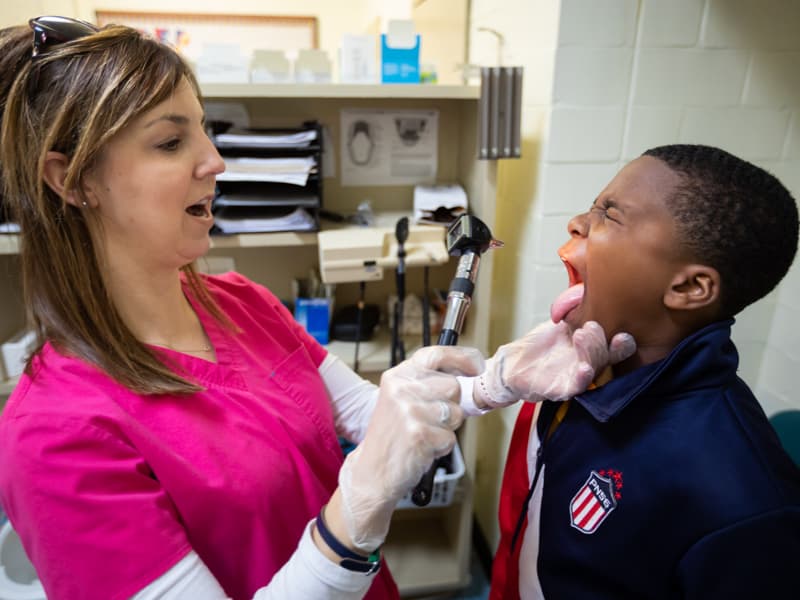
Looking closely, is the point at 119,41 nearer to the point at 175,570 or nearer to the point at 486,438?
the point at 175,570

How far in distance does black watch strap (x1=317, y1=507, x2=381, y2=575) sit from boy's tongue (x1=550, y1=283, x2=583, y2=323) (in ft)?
1.53

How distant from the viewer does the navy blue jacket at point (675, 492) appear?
23.5 inches

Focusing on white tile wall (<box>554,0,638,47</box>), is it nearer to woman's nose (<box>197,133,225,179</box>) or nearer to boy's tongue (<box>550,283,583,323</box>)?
boy's tongue (<box>550,283,583,323</box>)

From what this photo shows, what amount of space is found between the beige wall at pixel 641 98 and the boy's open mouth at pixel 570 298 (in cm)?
53

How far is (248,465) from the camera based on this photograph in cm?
80

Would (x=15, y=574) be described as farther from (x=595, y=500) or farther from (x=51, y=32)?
(x=595, y=500)

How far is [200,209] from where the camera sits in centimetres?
89

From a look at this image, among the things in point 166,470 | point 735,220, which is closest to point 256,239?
point 166,470

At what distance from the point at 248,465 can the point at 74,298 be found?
37 cm

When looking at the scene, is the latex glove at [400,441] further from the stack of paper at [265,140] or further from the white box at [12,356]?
the white box at [12,356]

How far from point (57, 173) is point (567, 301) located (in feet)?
2.62

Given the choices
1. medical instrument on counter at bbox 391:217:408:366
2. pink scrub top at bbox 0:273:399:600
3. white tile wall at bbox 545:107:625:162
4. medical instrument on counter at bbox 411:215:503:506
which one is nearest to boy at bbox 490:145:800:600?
medical instrument on counter at bbox 411:215:503:506

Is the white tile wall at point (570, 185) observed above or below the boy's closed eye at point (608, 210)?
below

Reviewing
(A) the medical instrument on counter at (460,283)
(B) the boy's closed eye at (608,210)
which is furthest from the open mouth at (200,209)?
(B) the boy's closed eye at (608,210)
